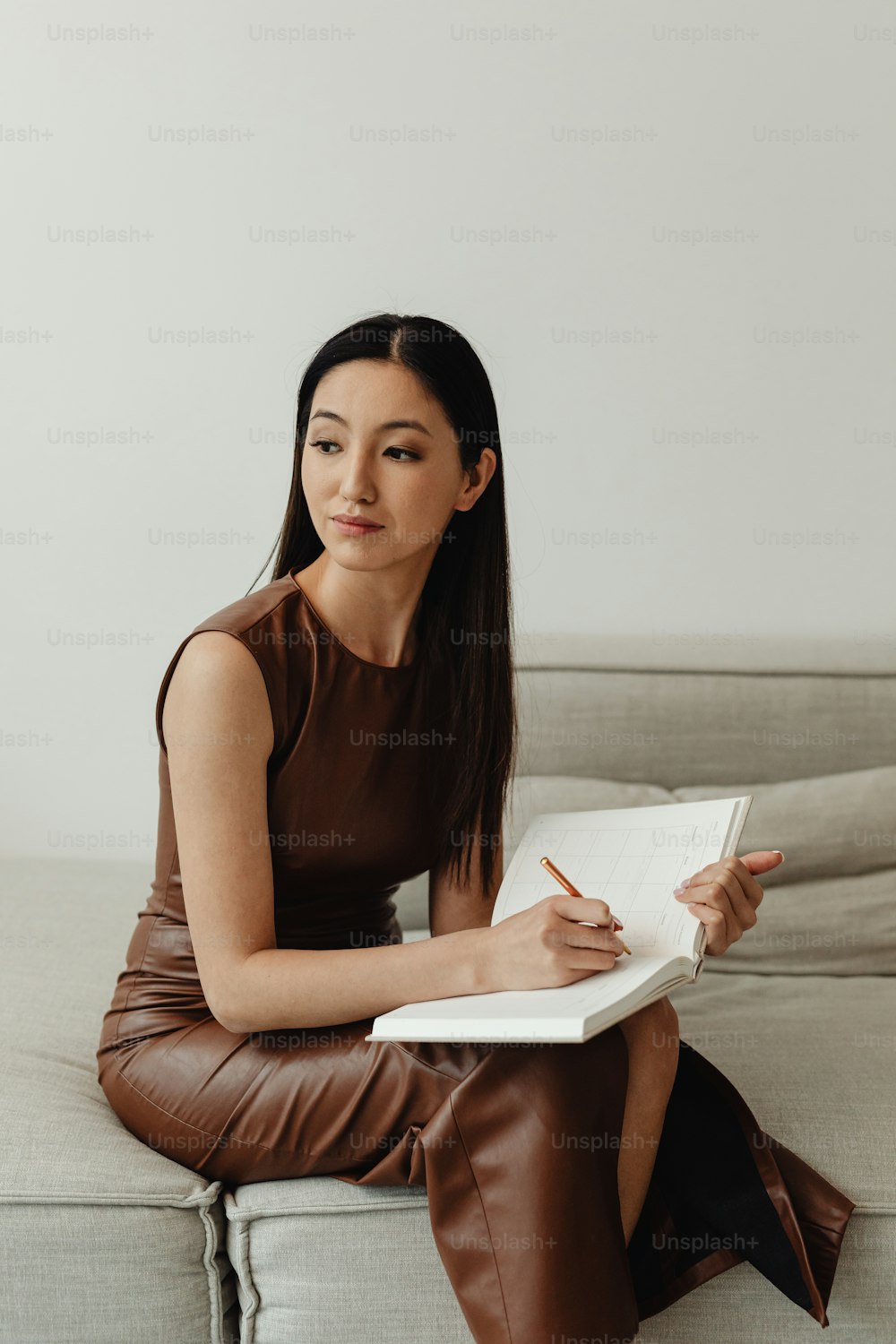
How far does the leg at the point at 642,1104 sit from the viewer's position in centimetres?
114

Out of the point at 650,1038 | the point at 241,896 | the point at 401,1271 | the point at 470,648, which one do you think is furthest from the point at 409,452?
the point at 401,1271

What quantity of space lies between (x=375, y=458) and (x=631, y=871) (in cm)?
51

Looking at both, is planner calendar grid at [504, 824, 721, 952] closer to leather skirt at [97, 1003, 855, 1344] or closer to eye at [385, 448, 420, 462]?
leather skirt at [97, 1003, 855, 1344]

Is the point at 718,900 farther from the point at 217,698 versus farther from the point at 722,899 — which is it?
the point at 217,698

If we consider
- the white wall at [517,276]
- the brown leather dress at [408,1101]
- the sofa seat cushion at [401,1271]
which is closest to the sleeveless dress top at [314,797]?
the brown leather dress at [408,1101]

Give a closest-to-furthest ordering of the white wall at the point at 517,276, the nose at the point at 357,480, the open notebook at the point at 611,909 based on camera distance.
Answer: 1. the open notebook at the point at 611,909
2. the nose at the point at 357,480
3. the white wall at the point at 517,276

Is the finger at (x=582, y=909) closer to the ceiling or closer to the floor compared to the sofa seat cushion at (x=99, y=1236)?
closer to the ceiling

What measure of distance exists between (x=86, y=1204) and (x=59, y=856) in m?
1.34

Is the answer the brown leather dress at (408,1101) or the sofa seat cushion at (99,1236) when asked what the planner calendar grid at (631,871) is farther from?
the sofa seat cushion at (99,1236)

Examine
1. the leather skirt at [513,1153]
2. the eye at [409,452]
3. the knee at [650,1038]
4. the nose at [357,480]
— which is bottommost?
the leather skirt at [513,1153]

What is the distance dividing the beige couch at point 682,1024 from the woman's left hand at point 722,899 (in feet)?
0.90

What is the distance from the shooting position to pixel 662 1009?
1.16 meters

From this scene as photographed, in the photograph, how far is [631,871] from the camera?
1251 mm

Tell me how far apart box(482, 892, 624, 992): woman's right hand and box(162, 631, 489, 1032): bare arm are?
2.0 inches
